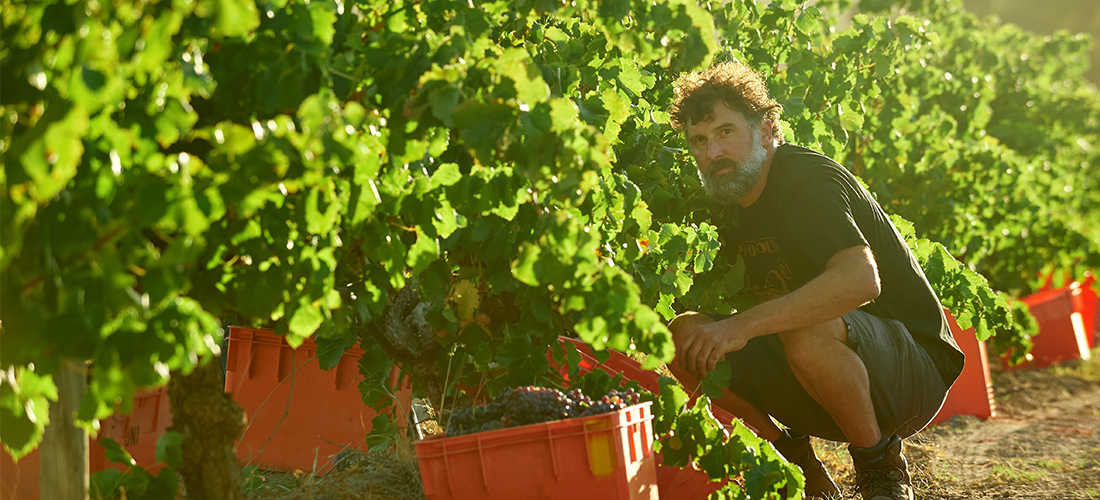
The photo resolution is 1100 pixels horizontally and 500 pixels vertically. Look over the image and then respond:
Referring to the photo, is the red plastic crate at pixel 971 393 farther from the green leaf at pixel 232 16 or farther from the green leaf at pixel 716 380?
the green leaf at pixel 232 16

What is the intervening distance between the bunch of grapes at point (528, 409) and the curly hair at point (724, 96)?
4.70ft

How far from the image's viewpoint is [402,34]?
1.77 metres

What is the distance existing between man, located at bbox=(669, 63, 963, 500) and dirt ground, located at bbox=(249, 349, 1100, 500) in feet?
1.45

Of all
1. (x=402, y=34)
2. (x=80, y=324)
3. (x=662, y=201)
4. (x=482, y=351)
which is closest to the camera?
(x=80, y=324)

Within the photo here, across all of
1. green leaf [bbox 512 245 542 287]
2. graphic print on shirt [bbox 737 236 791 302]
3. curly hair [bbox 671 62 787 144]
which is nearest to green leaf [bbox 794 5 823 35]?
curly hair [bbox 671 62 787 144]

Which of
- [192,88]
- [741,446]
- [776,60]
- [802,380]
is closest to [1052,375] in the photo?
[776,60]

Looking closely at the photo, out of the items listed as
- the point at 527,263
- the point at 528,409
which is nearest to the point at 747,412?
the point at 528,409

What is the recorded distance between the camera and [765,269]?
10.4ft

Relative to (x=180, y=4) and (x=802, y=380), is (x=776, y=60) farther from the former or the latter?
(x=180, y=4)

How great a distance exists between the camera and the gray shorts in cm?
278

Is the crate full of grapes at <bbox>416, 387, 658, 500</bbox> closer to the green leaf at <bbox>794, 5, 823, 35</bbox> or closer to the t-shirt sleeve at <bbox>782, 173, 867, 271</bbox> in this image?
the t-shirt sleeve at <bbox>782, 173, 867, 271</bbox>

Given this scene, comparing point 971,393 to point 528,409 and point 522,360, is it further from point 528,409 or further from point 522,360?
point 528,409

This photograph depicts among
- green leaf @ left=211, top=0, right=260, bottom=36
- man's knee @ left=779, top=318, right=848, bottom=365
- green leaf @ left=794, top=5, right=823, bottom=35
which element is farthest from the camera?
green leaf @ left=794, top=5, right=823, bottom=35

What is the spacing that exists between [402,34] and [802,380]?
1841 mm
